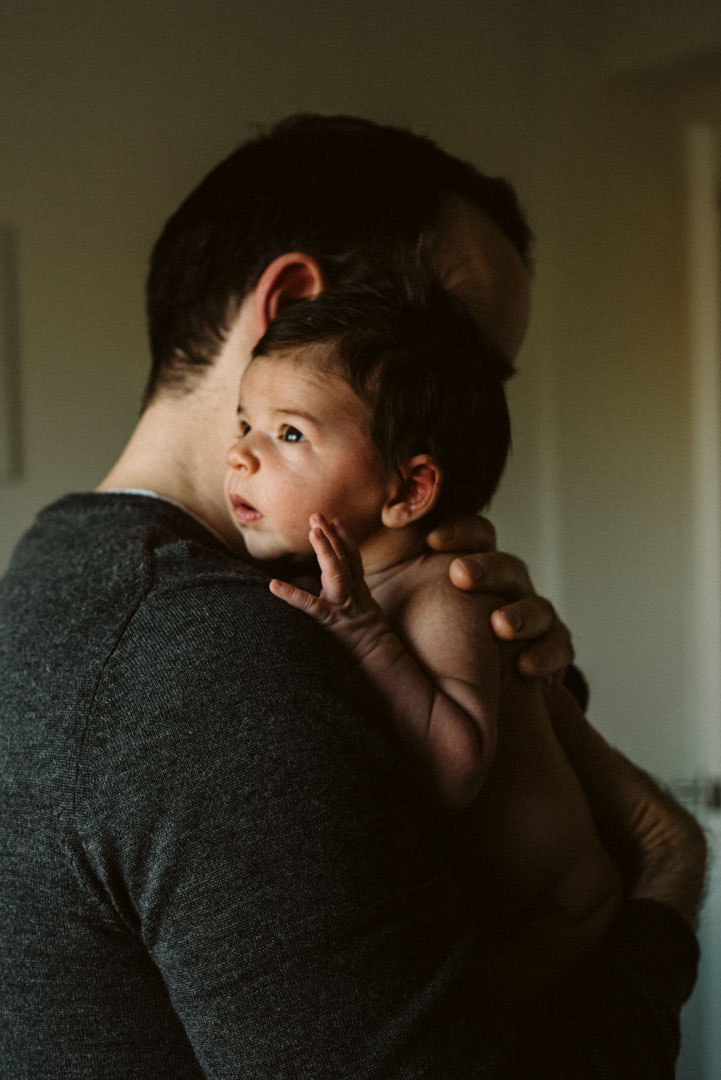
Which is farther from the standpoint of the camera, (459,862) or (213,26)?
(213,26)

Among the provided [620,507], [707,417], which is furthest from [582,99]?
[620,507]

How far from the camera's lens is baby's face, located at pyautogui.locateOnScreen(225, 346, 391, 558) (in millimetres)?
956

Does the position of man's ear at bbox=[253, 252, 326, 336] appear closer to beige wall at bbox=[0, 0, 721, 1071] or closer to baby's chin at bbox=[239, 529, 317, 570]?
baby's chin at bbox=[239, 529, 317, 570]

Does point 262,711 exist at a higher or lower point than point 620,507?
higher

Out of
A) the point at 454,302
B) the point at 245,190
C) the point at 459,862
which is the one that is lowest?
the point at 459,862

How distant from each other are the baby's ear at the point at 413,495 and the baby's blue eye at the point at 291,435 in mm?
102

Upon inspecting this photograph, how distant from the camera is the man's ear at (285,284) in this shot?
1.05m

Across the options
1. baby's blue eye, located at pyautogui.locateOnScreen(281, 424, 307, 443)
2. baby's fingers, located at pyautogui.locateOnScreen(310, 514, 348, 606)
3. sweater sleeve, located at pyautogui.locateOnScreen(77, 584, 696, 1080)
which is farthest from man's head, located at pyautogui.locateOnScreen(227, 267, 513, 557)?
sweater sleeve, located at pyautogui.locateOnScreen(77, 584, 696, 1080)

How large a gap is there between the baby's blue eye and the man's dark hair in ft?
0.59

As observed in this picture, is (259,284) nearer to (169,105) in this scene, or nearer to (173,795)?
(173,795)

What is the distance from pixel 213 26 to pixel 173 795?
1.84m

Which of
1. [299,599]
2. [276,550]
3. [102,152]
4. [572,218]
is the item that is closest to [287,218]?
[276,550]

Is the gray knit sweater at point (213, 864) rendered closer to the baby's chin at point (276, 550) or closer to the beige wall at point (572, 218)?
the baby's chin at point (276, 550)

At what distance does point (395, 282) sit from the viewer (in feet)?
3.35
